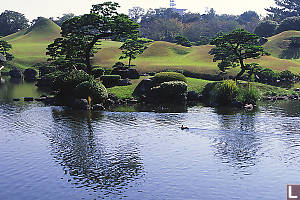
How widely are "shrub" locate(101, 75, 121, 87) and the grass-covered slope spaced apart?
70601 mm

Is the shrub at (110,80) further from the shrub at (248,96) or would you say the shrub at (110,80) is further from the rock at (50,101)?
the shrub at (248,96)

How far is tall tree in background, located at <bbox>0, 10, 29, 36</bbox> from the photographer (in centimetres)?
19262

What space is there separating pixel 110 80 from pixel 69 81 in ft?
32.8

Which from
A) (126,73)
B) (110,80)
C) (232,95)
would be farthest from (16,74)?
(232,95)

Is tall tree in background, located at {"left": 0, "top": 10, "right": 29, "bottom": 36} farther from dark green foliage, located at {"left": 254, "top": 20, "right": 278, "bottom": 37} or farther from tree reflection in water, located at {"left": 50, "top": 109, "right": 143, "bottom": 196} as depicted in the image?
tree reflection in water, located at {"left": 50, "top": 109, "right": 143, "bottom": 196}

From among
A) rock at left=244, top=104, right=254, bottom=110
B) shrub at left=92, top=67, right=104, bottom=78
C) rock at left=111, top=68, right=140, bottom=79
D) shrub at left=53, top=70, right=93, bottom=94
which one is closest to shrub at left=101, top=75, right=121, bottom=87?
rock at left=111, top=68, right=140, bottom=79

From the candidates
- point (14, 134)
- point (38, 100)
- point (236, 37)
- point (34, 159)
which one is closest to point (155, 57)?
point (236, 37)

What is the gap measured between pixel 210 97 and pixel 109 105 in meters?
14.7

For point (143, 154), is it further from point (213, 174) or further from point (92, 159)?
point (213, 174)

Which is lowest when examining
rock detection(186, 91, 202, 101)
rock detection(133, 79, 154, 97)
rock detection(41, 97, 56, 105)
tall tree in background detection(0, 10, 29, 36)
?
rock detection(41, 97, 56, 105)

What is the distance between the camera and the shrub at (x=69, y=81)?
52.2 metres

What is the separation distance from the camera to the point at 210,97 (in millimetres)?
56250
